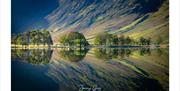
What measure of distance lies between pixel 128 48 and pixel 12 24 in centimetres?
58

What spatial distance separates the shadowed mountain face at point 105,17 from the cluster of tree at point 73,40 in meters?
0.02

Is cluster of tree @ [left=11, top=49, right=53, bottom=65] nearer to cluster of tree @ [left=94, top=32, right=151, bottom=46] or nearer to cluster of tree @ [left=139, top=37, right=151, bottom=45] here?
cluster of tree @ [left=94, top=32, right=151, bottom=46]

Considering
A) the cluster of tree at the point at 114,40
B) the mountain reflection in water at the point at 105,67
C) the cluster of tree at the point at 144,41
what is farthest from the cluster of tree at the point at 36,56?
the cluster of tree at the point at 144,41

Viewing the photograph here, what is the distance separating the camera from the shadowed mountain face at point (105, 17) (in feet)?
5.94

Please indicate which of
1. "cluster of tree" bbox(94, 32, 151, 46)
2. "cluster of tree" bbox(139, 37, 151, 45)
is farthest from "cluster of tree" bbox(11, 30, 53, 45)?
"cluster of tree" bbox(139, 37, 151, 45)

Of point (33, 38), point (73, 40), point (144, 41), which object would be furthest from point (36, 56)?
point (144, 41)

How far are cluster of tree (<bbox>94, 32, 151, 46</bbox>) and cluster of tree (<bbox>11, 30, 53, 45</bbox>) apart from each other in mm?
238

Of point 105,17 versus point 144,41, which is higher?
point 105,17

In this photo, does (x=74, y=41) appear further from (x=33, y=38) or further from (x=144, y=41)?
(x=144, y=41)

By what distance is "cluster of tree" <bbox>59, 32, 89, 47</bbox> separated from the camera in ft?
5.93

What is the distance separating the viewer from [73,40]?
1.80m

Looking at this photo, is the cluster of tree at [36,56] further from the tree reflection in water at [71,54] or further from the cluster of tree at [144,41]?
the cluster of tree at [144,41]

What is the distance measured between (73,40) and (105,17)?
195 mm

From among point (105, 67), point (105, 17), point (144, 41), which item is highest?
point (105, 17)
